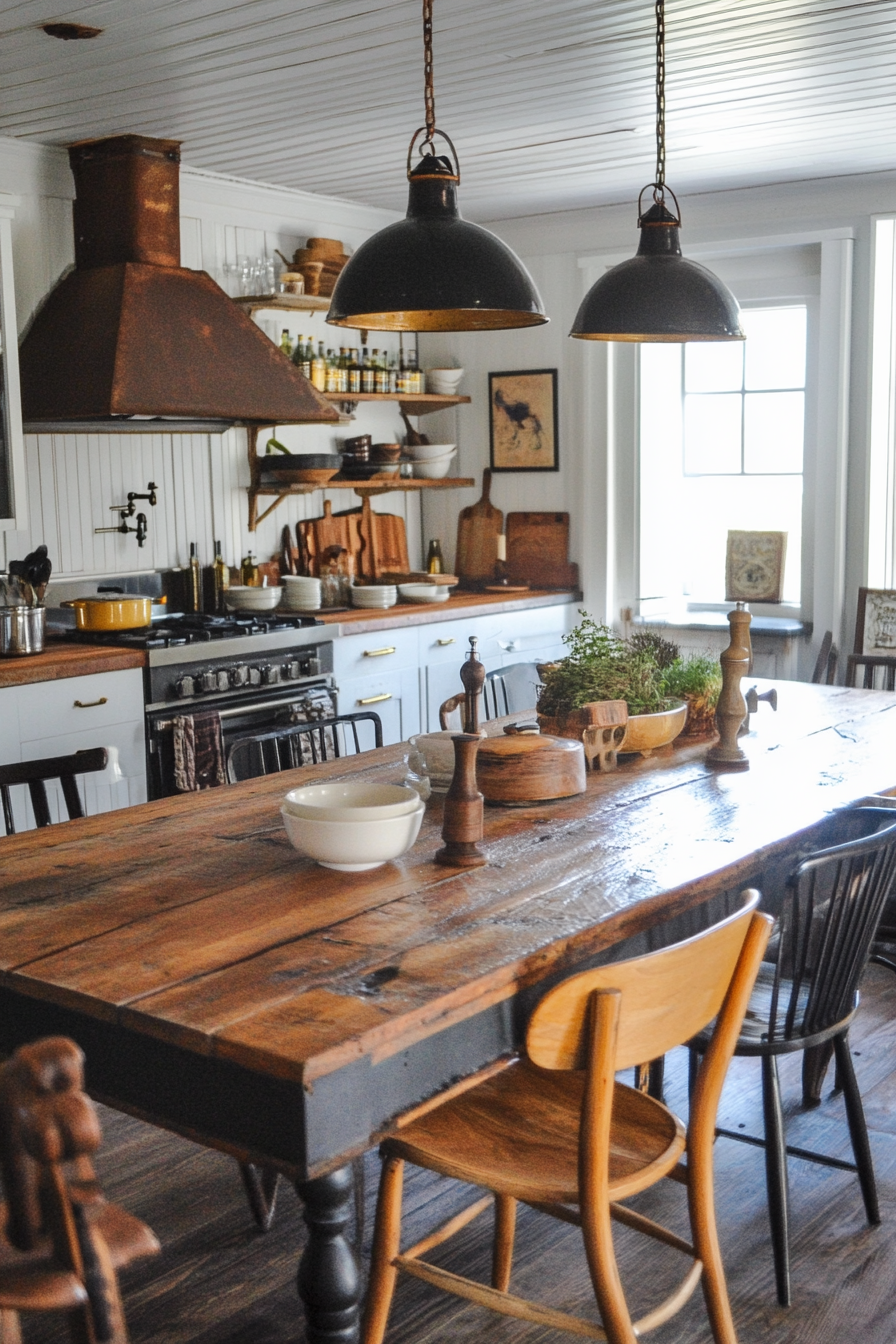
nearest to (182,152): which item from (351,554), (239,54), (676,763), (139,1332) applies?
(239,54)

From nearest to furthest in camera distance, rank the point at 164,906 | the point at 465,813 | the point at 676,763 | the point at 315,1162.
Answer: the point at 315,1162, the point at 164,906, the point at 465,813, the point at 676,763

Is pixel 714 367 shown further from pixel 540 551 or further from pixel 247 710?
pixel 247 710

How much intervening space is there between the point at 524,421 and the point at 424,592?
1.12m

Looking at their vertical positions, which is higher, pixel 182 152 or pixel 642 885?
pixel 182 152

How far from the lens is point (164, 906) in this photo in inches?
80.0

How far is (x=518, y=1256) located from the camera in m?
2.47

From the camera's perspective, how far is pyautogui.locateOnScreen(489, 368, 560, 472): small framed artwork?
6.17 metres

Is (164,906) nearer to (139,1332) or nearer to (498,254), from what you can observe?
(139,1332)

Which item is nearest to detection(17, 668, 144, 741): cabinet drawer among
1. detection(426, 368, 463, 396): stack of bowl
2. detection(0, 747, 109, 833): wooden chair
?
detection(0, 747, 109, 833): wooden chair

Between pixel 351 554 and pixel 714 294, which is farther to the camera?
pixel 351 554

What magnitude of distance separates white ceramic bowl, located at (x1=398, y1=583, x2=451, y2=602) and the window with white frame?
99cm

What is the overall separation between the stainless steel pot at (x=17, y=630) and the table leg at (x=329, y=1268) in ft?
9.40

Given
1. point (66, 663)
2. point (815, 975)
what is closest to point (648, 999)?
point (815, 975)

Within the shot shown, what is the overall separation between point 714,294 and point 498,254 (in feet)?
2.25
